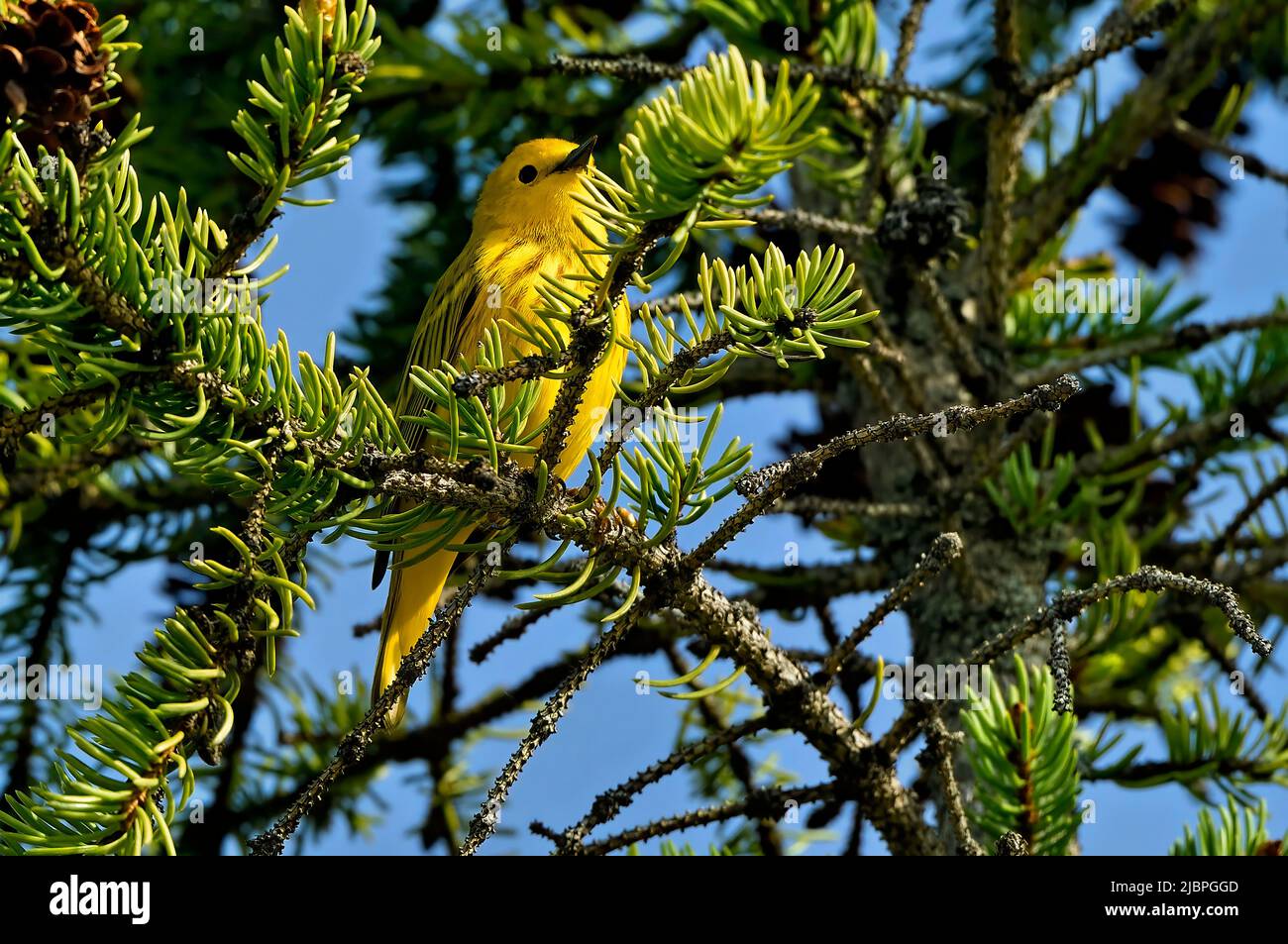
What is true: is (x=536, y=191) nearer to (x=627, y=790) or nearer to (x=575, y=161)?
(x=575, y=161)

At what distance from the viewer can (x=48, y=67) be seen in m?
1.58

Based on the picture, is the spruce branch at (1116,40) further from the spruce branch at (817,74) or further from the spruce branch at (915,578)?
the spruce branch at (915,578)

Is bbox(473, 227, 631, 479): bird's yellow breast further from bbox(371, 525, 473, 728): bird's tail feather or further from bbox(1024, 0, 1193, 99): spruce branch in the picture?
bbox(1024, 0, 1193, 99): spruce branch

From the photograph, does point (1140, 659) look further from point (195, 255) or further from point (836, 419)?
point (195, 255)

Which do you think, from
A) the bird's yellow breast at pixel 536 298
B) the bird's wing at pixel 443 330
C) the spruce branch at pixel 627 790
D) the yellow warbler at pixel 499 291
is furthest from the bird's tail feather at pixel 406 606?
the spruce branch at pixel 627 790

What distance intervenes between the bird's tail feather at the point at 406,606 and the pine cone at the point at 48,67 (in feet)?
5.87

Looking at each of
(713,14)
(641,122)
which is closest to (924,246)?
(713,14)

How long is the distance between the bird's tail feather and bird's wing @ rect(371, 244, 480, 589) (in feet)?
0.26

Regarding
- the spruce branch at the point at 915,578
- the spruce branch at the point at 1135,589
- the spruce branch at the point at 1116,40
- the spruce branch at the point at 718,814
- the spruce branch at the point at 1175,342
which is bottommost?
the spruce branch at the point at 718,814

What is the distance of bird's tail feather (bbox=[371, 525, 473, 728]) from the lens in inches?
131

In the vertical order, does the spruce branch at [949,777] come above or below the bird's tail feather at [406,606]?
below

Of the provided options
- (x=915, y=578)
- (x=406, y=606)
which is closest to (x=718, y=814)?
(x=915, y=578)

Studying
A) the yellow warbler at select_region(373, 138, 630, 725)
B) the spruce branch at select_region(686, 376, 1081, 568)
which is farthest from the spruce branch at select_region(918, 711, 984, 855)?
the yellow warbler at select_region(373, 138, 630, 725)

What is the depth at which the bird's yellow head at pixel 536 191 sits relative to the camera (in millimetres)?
3307
